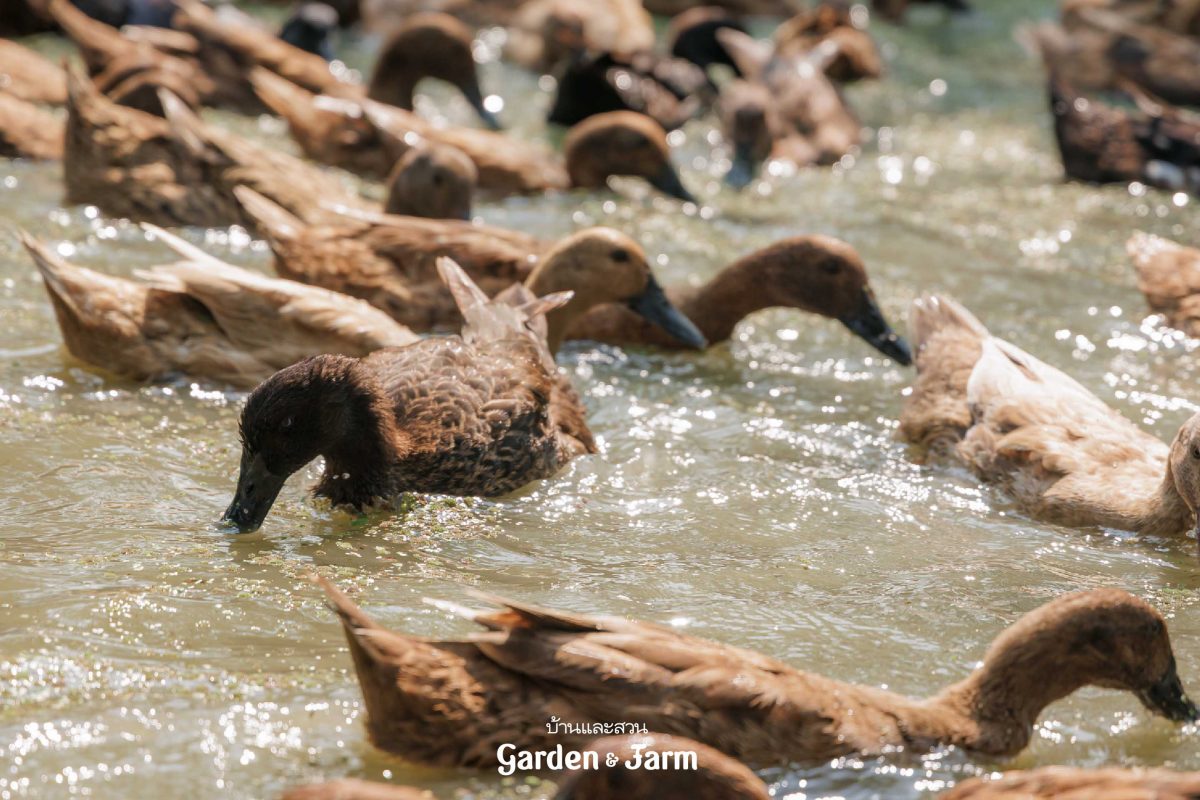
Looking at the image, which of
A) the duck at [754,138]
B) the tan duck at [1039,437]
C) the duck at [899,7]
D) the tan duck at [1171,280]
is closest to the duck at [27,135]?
the duck at [754,138]

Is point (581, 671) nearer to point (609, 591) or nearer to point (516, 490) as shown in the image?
point (609, 591)

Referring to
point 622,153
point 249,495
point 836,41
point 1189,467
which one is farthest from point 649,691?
point 836,41

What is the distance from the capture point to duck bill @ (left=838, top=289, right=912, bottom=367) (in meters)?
8.26

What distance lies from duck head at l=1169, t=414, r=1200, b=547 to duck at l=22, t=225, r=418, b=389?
124 inches

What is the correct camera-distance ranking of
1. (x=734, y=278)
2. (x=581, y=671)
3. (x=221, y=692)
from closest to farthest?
1. (x=581, y=671)
2. (x=221, y=692)
3. (x=734, y=278)

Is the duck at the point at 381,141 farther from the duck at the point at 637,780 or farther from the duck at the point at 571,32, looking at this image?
the duck at the point at 637,780

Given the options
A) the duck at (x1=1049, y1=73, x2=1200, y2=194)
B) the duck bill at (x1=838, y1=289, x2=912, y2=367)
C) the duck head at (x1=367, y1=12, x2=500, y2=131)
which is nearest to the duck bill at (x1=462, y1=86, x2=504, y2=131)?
the duck head at (x1=367, y1=12, x2=500, y2=131)

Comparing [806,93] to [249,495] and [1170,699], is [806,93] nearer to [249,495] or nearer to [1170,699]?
[249,495]

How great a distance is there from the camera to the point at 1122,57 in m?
14.4

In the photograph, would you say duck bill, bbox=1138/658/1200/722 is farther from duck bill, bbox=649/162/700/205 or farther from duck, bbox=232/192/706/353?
duck bill, bbox=649/162/700/205

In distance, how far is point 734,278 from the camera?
28.0 feet

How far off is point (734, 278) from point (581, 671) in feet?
14.8

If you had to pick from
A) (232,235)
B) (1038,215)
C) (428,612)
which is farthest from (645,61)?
(428,612)

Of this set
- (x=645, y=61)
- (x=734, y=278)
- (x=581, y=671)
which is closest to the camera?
(x=581, y=671)
